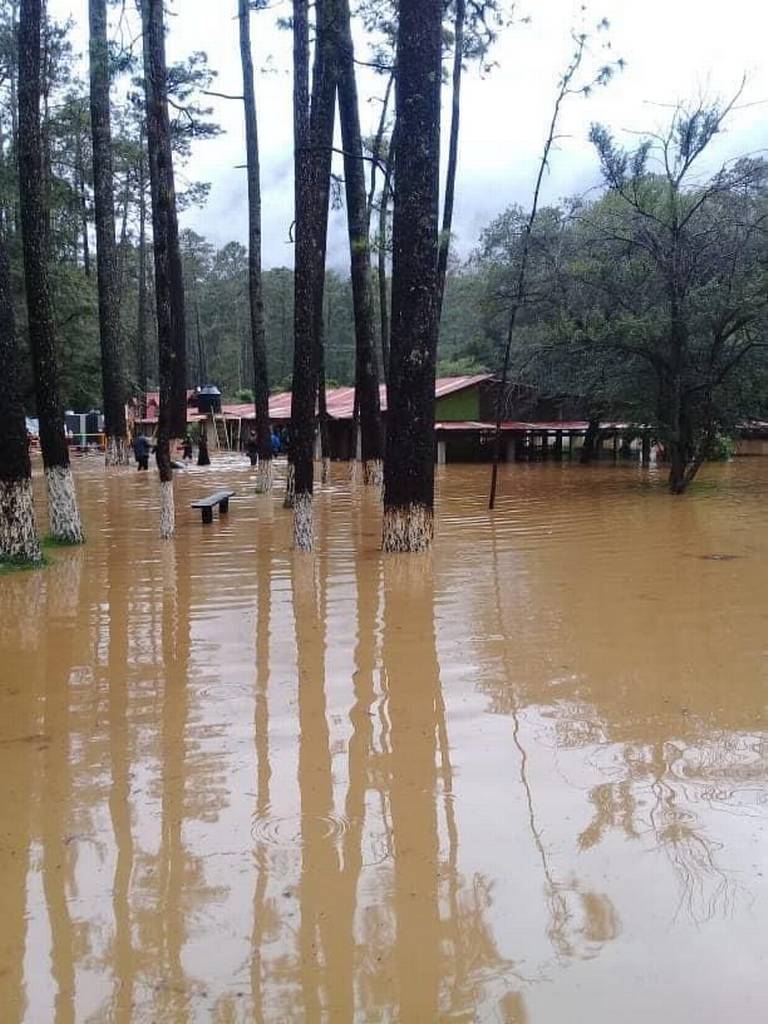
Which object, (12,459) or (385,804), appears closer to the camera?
(385,804)

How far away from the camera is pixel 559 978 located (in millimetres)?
2676

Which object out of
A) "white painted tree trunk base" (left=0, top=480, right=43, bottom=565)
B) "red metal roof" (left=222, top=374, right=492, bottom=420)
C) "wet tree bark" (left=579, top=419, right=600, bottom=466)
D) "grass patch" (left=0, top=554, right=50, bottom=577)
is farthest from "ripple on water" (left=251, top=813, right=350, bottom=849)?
"wet tree bark" (left=579, top=419, right=600, bottom=466)

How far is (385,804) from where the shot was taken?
3881mm

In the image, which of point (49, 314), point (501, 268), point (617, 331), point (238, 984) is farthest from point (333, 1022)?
point (501, 268)

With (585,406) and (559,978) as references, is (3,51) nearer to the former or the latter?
(585,406)

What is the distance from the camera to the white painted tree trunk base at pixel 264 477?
64.5 ft

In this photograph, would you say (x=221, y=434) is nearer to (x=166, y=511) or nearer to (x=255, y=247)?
(x=255, y=247)

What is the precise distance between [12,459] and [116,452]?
1879 cm

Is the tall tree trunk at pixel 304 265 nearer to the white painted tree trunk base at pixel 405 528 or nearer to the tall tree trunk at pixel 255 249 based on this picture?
the white painted tree trunk base at pixel 405 528

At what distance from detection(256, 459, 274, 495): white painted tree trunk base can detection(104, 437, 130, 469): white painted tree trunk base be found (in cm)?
913

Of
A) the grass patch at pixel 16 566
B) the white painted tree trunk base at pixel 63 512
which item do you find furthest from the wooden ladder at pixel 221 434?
the grass patch at pixel 16 566

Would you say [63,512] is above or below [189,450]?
below

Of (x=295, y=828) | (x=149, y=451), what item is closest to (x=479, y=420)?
(x=149, y=451)

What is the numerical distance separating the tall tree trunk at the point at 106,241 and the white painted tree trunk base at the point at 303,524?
15.7 metres
